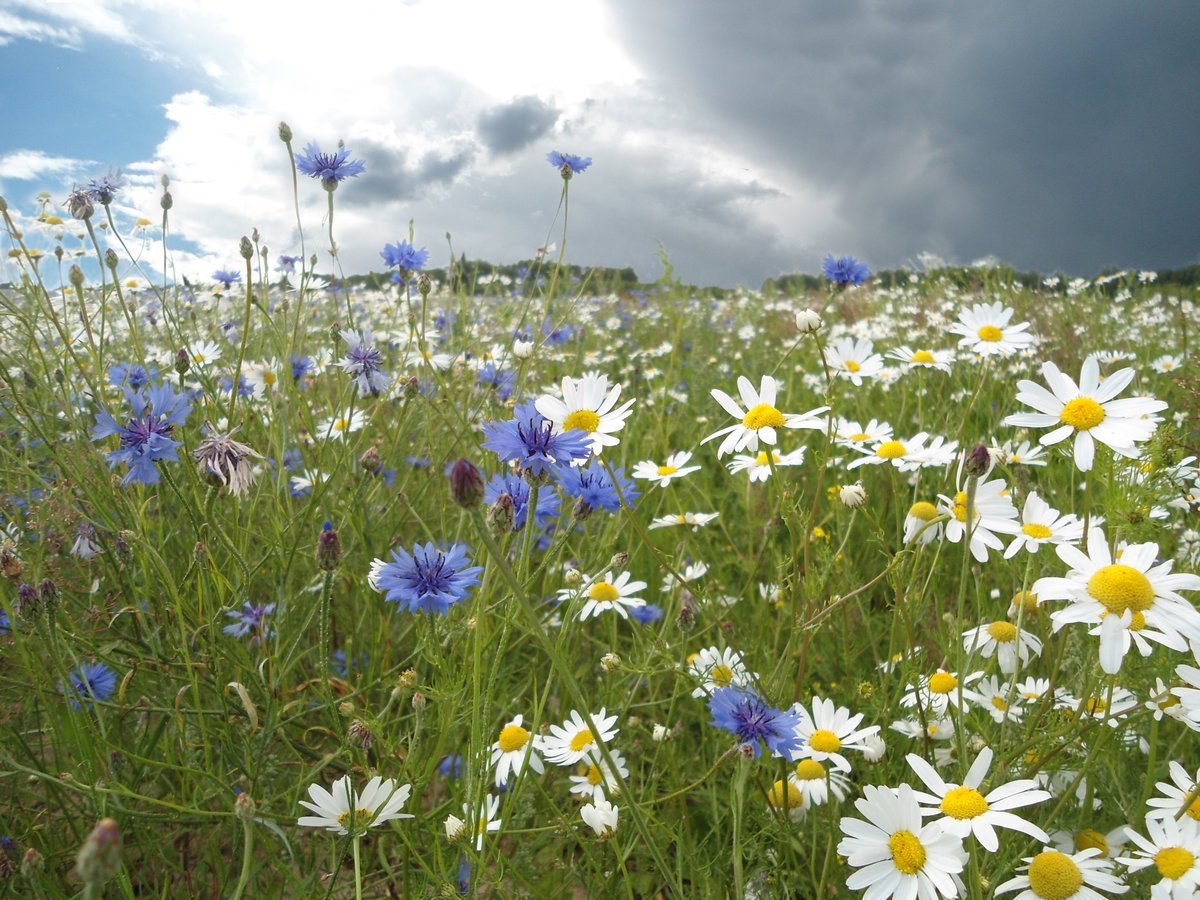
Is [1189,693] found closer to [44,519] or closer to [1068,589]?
[1068,589]

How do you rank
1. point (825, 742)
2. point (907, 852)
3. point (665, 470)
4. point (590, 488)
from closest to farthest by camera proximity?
point (907, 852), point (825, 742), point (590, 488), point (665, 470)

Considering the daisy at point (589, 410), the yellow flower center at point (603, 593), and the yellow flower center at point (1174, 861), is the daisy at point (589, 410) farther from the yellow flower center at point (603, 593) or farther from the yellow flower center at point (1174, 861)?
the yellow flower center at point (1174, 861)

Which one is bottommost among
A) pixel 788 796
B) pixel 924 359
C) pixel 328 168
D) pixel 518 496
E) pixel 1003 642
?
pixel 788 796

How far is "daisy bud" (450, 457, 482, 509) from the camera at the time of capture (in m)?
0.76

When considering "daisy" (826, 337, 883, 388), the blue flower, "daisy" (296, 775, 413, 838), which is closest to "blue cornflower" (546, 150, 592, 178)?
the blue flower

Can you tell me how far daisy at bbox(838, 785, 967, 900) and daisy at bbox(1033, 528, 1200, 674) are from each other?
0.27m

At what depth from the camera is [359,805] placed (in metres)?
1.04

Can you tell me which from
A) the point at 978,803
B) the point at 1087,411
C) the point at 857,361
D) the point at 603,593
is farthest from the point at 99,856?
the point at 857,361

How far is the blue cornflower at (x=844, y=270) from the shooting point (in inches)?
78.6

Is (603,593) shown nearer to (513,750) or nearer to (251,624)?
(513,750)

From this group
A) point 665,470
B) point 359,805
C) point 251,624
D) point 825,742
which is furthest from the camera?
point 665,470

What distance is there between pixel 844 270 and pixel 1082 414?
3.17 feet

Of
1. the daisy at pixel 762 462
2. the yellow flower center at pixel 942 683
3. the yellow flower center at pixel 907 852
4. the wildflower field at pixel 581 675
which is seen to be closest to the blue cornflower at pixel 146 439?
the wildflower field at pixel 581 675

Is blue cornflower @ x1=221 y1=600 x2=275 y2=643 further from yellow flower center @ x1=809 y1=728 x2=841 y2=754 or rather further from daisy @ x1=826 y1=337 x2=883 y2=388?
daisy @ x1=826 y1=337 x2=883 y2=388
